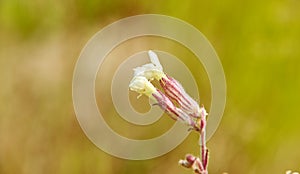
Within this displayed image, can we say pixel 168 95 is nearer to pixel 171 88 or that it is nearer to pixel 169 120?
pixel 171 88

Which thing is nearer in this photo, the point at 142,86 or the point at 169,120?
the point at 142,86

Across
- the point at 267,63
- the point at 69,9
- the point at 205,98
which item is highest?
the point at 69,9

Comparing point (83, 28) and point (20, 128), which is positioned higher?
point (83, 28)

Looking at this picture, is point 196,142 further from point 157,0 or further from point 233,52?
point 157,0

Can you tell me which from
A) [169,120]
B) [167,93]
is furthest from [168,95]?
[169,120]

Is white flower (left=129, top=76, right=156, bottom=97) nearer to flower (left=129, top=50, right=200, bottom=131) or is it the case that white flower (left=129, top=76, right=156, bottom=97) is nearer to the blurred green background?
flower (left=129, top=50, right=200, bottom=131)

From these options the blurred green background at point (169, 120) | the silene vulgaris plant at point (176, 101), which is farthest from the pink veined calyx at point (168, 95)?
the blurred green background at point (169, 120)

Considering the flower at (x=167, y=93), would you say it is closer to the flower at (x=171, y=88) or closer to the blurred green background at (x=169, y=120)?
the flower at (x=171, y=88)

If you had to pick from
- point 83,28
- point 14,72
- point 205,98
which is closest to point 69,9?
point 83,28
